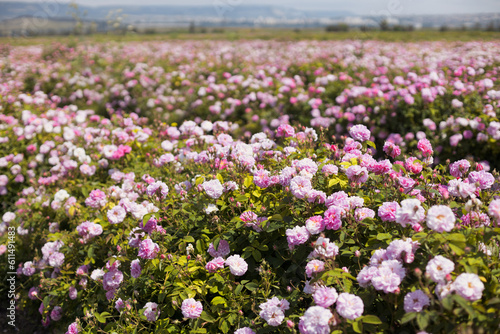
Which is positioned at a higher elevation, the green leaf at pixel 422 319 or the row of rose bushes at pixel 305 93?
the row of rose bushes at pixel 305 93

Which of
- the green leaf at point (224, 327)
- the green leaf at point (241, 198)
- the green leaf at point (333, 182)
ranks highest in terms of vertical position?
the green leaf at point (333, 182)

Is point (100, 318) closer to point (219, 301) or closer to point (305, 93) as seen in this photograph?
point (219, 301)

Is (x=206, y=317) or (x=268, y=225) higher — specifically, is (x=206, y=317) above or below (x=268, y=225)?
below

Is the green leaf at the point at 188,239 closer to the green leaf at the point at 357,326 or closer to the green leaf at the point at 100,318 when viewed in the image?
the green leaf at the point at 100,318

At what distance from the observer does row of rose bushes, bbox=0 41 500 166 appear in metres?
4.93

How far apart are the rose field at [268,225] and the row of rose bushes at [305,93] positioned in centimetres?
5

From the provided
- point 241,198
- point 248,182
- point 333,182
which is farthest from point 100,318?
point 333,182

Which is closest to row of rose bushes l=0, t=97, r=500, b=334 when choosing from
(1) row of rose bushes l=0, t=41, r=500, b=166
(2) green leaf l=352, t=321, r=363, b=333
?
(2) green leaf l=352, t=321, r=363, b=333

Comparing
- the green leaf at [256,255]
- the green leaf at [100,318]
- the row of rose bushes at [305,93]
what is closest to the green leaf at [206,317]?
the green leaf at [256,255]

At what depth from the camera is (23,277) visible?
3.51 meters

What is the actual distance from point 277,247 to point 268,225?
0.15 m

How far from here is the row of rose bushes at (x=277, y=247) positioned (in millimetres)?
1506

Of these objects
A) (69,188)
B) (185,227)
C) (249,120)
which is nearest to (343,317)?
(185,227)

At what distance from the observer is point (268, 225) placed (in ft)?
6.93
